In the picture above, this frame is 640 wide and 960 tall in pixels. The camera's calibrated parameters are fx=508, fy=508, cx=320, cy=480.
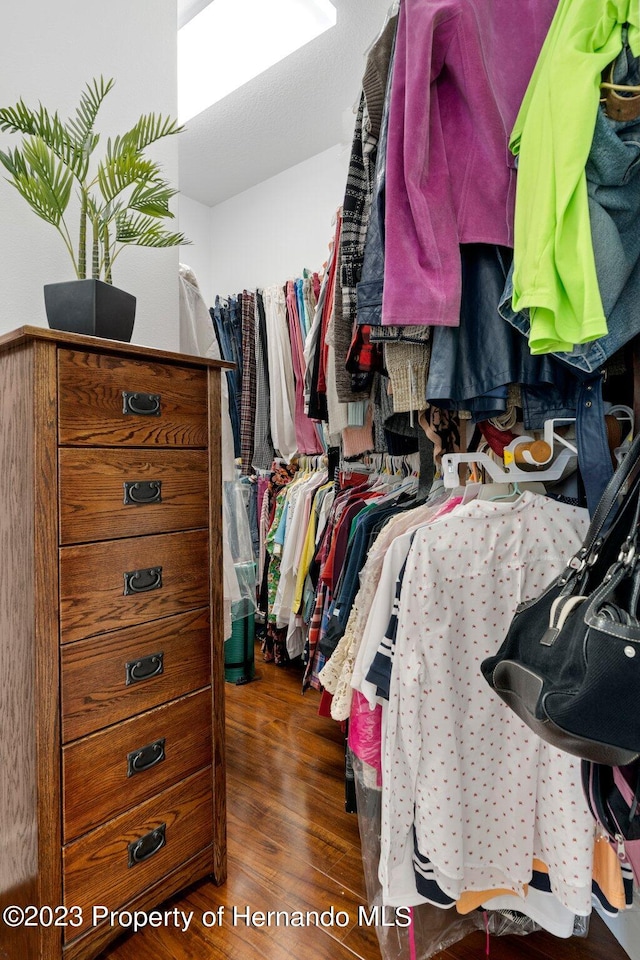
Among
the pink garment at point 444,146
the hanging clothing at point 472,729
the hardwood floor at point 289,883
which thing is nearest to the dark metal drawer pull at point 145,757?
the hardwood floor at point 289,883

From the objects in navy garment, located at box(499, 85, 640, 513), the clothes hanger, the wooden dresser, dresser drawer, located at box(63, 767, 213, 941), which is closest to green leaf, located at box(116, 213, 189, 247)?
the wooden dresser

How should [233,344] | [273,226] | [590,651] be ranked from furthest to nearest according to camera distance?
[273,226] → [233,344] → [590,651]

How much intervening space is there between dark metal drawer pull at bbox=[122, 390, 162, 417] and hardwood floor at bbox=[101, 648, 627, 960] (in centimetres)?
118

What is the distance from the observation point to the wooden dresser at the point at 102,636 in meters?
0.97

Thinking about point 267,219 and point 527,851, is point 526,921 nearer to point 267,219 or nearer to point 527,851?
point 527,851

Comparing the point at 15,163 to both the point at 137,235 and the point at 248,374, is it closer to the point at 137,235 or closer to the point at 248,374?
the point at 137,235

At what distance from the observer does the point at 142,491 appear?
1.14m

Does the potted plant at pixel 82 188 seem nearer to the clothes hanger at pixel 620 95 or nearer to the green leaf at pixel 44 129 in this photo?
the green leaf at pixel 44 129

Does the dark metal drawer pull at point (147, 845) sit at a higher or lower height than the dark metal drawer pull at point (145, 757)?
lower

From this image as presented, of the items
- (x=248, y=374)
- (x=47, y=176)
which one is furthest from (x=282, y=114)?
(x=47, y=176)

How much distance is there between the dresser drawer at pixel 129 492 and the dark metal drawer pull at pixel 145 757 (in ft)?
1.58

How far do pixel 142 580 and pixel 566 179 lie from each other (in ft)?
3.58

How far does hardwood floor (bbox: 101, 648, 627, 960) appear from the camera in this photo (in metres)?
1.11

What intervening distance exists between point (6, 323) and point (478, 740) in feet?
4.71
